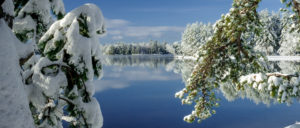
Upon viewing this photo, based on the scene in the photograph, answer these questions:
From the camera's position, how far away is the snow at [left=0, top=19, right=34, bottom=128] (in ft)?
4.90

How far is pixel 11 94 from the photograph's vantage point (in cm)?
154

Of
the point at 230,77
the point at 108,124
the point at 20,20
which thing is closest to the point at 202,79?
the point at 230,77

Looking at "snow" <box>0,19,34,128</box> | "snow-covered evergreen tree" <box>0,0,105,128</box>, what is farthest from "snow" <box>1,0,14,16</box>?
"snow" <box>0,19,34,128</box>

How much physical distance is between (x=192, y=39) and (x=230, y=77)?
72531mm

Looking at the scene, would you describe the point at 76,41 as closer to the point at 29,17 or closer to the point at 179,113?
the point at 29,17

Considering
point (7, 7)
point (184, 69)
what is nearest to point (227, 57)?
point (7, 7)

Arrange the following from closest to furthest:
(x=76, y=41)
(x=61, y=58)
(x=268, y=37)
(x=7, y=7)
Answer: (x=7, y=7), (x=76, y=41), (x=61, y=58), (x=268, y=37)

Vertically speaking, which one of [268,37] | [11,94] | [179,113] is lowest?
[179,113]

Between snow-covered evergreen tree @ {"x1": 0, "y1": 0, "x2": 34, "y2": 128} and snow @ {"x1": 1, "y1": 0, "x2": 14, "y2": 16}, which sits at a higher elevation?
snow @ {"x1": 1, "y1": 0, "x2": 14, "y2": 16}

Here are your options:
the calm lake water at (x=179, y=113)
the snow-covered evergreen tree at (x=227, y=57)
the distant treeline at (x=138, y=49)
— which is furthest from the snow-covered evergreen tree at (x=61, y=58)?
the distant treeline at (x=138, y=49)

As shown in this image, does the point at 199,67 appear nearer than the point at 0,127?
No

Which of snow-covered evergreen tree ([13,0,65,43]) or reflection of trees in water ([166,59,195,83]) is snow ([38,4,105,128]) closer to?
snow-covered evergreen tree ([13,0,65,43])

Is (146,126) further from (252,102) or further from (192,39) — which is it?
(192,39)

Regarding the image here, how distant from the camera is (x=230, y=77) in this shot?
662cm
